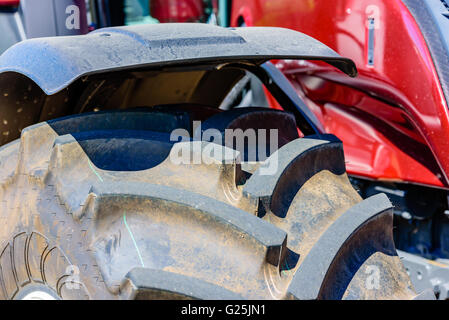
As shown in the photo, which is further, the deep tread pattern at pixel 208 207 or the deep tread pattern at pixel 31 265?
the deep tread pattern at pixel 31 265

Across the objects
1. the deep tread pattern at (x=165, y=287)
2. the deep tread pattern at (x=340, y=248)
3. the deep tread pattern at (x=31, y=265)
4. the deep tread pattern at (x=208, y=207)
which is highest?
the deep tread pattern at (x=208, y=207)

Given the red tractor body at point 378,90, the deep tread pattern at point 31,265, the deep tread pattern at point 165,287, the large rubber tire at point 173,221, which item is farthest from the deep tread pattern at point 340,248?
the deep tread pattern at point 31,265

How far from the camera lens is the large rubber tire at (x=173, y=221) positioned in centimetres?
77

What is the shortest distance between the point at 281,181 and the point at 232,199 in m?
0.09

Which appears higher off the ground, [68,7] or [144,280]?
[68,7]

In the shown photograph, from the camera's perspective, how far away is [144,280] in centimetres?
70

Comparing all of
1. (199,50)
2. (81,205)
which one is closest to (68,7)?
(199,50)

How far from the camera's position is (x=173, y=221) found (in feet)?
2.67

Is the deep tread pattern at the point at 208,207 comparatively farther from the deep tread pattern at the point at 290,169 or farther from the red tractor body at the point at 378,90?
the red tractor body at the point at 378,90

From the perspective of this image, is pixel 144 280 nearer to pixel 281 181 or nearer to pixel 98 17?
pixel 281 181

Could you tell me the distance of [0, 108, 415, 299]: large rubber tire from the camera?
77 centimetres

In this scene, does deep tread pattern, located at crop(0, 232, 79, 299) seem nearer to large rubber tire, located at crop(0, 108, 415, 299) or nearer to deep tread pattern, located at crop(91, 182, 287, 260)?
large rubber tire, located at crop(0, 108, 415, 299)

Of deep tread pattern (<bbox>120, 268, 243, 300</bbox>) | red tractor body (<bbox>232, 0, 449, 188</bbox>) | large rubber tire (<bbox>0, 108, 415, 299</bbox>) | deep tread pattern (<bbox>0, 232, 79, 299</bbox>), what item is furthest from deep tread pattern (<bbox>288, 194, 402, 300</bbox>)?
deep tread pattern (<bbox>0, 232, 79, 299</bbox>)

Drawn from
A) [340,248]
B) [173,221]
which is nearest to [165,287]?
[173,221]
